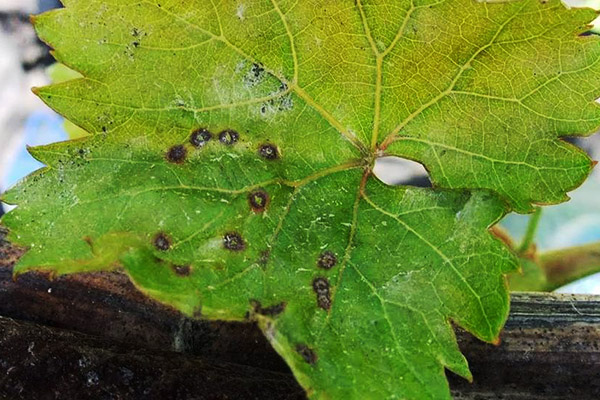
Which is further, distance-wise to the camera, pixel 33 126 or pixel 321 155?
pixel 33 126

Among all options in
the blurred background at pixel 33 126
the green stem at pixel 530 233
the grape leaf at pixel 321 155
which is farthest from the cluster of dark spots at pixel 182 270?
the blurred background at pixel 33 126

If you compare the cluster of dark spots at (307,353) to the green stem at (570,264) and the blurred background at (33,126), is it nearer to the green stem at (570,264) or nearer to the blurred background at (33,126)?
the green stem at (570,264)

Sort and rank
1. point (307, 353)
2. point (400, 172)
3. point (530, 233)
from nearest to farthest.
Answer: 1. point (307, 353)
2. point (530, 233)
3. point (400, 172)

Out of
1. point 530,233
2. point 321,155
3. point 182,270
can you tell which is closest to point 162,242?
point 182,270

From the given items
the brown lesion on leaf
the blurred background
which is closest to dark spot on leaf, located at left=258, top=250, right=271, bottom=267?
the brown lesion on leaf

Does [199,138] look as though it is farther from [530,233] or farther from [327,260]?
[530,233]

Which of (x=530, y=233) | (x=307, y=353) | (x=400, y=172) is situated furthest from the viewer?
(x=400, y=172)
